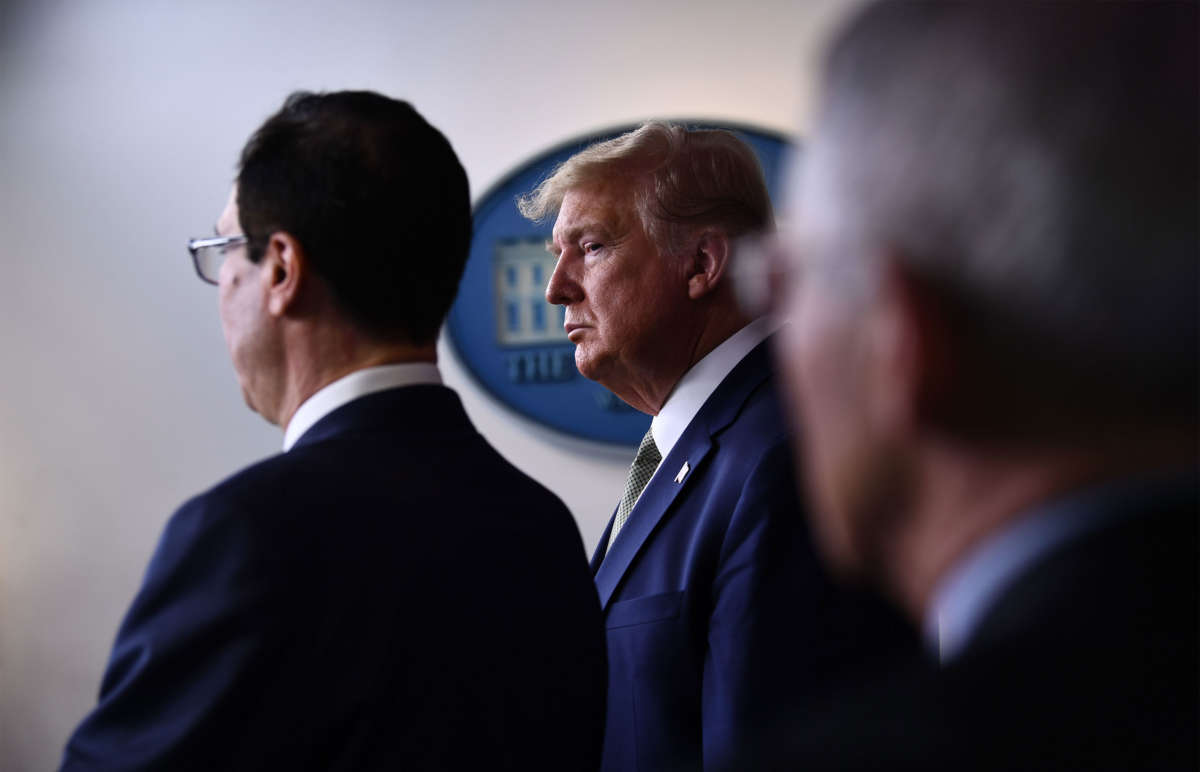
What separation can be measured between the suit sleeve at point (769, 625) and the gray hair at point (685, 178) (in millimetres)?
499

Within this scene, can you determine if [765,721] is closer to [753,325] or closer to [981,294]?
[753,325]

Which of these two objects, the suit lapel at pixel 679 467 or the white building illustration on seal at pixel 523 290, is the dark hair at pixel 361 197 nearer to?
the suit lapel at pixel 679 467

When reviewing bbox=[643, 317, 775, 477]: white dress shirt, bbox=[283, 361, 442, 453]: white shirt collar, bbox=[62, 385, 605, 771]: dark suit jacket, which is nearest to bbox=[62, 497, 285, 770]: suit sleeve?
bbox=[62, 385, 605, 771]: dark suit jacket

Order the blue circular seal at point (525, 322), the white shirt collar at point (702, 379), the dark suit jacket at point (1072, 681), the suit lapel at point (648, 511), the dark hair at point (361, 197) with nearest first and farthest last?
the dark suit jacket at point (1072, 681)
the dark hair at point (361, 197)
the suit lapel at point (648, 511)
the white shirt collar at point (702, 379)
the blue circular seal at point (525, 322)

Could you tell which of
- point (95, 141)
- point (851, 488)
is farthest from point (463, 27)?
point (851, 488)

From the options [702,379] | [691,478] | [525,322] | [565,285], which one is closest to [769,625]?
[691,478]

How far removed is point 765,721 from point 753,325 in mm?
598

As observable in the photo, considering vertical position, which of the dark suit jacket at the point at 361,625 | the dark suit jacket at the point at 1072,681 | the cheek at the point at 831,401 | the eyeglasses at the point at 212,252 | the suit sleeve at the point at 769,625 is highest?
the eyeglasses at the point at 212,252

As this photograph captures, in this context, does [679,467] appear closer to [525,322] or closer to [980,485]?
[980,485]

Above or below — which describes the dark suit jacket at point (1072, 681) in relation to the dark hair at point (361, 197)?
below

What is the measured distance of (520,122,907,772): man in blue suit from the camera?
1237 millimetres

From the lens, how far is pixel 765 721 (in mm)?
1192

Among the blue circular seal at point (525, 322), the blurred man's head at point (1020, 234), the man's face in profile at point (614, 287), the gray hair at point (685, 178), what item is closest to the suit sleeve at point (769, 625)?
the man's face in profile at point (614, 287)

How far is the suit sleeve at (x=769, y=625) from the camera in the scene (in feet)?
3.99
